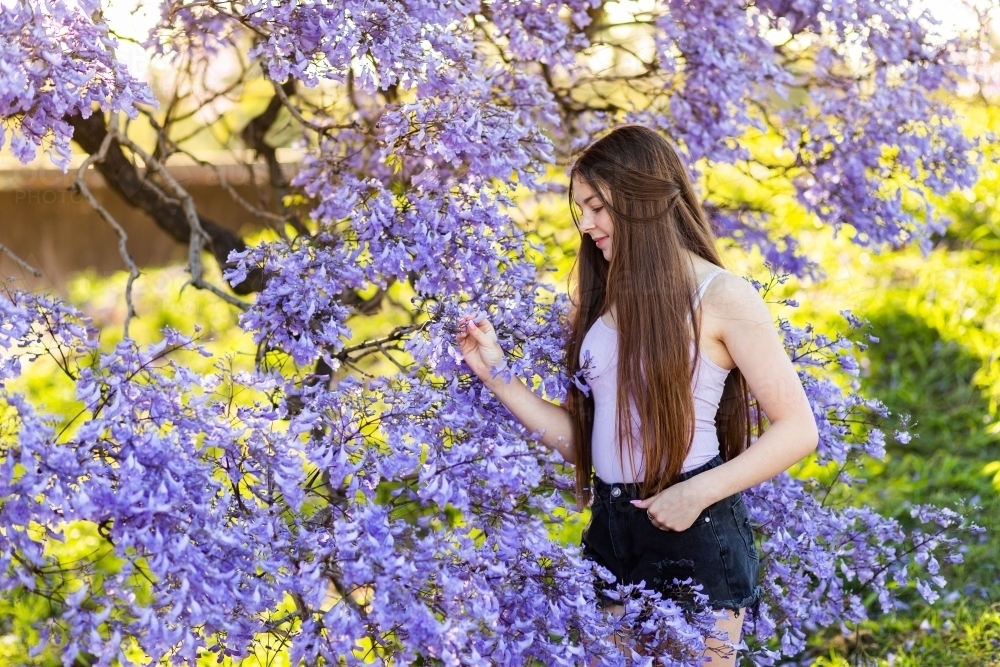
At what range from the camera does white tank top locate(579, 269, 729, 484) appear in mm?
2205

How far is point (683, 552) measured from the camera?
2.14 m

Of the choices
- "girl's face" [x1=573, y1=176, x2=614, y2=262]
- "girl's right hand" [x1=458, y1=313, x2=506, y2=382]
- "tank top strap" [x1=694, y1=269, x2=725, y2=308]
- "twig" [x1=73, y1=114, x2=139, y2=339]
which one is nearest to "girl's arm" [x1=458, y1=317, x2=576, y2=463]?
"girl's right hand" [x1=458, y1=313, x2=506, y2=382]

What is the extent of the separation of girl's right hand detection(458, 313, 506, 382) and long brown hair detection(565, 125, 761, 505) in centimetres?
20

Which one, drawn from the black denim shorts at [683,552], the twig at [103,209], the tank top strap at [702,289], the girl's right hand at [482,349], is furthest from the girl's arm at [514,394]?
the twig at [103,209]

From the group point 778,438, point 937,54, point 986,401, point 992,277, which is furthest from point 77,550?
point 992,277

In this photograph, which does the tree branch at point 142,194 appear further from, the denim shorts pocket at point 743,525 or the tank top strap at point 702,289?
the denim shorts pocket at point 743,525

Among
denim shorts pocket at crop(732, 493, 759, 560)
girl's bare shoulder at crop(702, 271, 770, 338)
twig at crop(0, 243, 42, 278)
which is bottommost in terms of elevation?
denim shorts pocket at crop(732, 493, 759, 560)

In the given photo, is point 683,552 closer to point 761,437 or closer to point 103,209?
point 761,437

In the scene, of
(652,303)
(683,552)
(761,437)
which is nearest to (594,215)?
(652,303)

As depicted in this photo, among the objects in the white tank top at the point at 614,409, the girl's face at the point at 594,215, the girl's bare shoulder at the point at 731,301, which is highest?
the girl's face at the point at 594,215

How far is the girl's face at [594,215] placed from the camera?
2.28 m

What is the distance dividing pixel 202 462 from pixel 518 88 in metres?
1.61

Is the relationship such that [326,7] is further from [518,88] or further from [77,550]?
[77,550]

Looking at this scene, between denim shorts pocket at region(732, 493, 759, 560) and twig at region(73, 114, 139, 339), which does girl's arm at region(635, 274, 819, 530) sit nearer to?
denim shorts pocket at region(732, 493, 759, 560)
